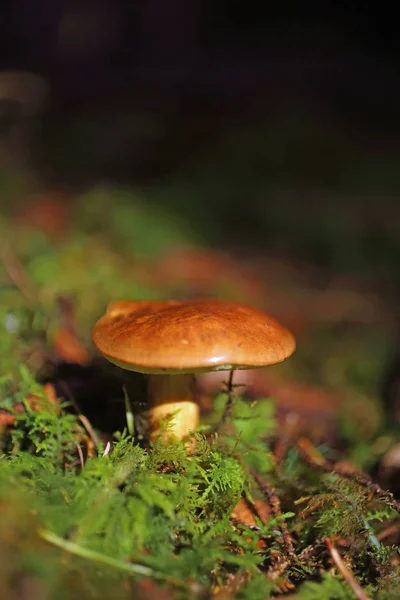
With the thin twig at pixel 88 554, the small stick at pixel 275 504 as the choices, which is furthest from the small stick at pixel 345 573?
the thin twig at pixel 88 554

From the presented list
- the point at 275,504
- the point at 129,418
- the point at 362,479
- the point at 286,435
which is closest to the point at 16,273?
the point at 129,418

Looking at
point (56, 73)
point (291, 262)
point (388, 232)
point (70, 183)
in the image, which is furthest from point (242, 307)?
point (56, 73)

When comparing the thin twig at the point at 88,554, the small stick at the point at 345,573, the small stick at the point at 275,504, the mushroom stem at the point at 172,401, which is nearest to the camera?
the thin twig at the point at 88,554

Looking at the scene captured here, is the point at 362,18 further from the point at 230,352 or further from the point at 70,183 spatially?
the point at 230,352

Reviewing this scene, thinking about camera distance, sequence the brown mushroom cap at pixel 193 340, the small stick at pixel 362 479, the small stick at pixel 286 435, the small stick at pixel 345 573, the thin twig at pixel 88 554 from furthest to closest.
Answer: the small stick at pixel 286 435 → the small stick at pixel 362 479 → the brown mushroom cap at pixel 193 340 → the small stick at pixel 345 573 → the thin twig at pixel 88 554

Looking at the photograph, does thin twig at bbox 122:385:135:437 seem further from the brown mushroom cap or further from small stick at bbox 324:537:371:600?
small stick at bbox 324:537:371:600

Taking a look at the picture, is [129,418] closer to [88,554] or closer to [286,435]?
[88,554]

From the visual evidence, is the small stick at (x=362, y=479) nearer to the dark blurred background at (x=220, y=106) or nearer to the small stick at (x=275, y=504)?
the small stick at (x=275, y=504)
